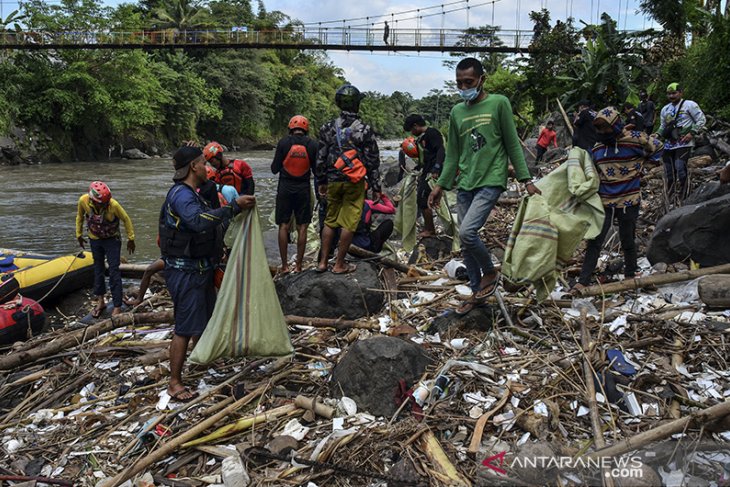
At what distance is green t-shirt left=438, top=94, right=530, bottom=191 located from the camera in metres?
4.04

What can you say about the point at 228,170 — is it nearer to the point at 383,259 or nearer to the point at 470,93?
the point at 383,259

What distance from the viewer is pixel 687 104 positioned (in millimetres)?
7672

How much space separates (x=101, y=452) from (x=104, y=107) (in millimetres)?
29650

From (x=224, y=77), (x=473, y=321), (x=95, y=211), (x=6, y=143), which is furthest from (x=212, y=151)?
(x=224, y=77)

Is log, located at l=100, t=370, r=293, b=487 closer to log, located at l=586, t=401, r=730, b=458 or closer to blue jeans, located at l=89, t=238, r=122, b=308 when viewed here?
log, located at l=586, t=401, r=730, b=458

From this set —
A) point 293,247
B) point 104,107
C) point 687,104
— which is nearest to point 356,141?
point 293,247

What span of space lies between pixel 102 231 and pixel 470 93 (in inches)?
190

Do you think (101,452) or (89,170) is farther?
(89,170)

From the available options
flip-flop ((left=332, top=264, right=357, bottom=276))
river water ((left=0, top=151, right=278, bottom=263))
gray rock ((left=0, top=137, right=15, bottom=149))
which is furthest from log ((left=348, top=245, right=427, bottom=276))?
gray rock ((left=0, top=137, right=15, bottom=149))

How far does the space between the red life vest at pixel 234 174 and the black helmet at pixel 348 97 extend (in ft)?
5.45

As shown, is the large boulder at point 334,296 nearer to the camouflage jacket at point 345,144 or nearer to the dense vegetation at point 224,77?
the camouflage jacket at point 345,144

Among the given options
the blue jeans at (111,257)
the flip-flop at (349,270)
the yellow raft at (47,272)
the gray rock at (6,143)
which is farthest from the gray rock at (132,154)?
the flip-flop at (349,270)

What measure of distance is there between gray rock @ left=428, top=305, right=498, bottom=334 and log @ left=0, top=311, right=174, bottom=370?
2.86m

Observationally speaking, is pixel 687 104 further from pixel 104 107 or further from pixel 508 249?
pixel 104 107
